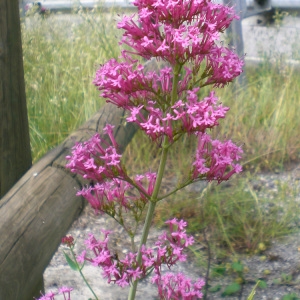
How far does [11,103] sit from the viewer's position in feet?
7.50

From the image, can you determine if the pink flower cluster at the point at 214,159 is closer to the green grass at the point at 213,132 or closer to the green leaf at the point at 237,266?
the green leaf at the point at 237,266

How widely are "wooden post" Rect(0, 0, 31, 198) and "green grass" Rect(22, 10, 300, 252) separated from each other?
1.39 meters

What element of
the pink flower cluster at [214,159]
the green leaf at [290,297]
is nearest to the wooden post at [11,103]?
the pink flower cluster at [214,159]

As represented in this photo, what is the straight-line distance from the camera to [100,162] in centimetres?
179

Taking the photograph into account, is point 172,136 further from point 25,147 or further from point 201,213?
point 201,213

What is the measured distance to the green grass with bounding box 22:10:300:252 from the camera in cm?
368

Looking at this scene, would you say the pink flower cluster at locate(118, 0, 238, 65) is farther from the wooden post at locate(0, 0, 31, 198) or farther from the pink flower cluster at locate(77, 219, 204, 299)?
the wooden post at locate(0, 0, 31, 198)

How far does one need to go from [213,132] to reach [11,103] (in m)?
2.73

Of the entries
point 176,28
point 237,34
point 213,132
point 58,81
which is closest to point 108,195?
point 176,28

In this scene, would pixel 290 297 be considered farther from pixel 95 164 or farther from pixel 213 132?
pixel 213 132

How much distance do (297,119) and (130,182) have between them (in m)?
3.48

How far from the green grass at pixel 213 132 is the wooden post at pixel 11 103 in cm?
139

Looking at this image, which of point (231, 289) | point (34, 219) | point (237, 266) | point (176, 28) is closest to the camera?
point (176, 28)

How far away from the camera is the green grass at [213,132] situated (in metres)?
3.68
